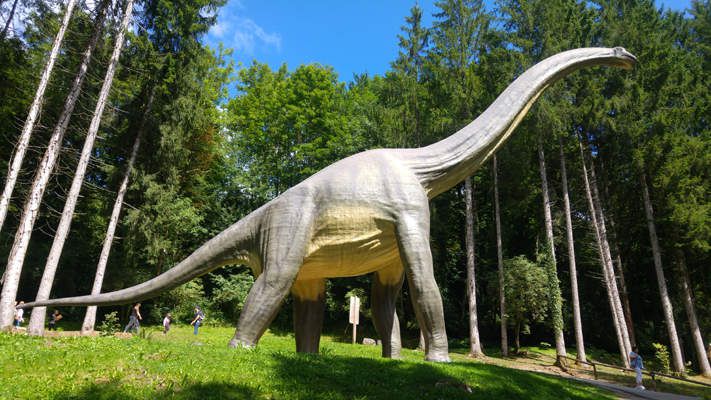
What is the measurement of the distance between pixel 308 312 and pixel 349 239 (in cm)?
159

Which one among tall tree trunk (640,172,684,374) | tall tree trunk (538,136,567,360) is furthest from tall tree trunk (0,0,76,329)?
tall tree trunk (640,172,684,374)

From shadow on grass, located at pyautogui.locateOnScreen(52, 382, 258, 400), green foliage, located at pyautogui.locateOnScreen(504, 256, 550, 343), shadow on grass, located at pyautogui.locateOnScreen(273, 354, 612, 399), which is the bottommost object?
shadow on grass, located at pyautogui.locateOnScreen(52, 382, 258, 400)

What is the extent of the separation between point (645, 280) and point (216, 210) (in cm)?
2269

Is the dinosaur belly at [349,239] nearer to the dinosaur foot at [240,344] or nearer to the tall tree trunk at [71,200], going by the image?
the dinosaur foot at [240,344]

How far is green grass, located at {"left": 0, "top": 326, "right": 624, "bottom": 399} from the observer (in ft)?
13.1

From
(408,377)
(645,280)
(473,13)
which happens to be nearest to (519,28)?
(473,13)

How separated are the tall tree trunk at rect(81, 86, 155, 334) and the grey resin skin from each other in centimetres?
915

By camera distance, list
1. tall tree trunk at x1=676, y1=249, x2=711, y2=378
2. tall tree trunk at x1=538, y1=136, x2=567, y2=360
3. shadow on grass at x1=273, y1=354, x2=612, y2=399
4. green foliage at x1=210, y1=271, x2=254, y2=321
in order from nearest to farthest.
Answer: shadow on grass at x1=273, y1=354, x2=612, y2=399, tall tree trunk at x1=538, y1=136, x2=567, y2=360, tall tree trunk at x1=676, y1=249, x2=711, y2=378, green foliage at x1=210, y1=271, x2=254, y2=321

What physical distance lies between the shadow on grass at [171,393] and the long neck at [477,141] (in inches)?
139

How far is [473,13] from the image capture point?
2102 centimetres

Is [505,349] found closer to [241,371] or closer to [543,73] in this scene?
[543,73]

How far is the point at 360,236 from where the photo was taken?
233 inches

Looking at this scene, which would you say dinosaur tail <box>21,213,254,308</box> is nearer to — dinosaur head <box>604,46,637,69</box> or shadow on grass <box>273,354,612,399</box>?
shadow on grass <box>273,354,612,399</box>

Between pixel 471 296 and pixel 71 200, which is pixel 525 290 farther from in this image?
pixel 71 200
